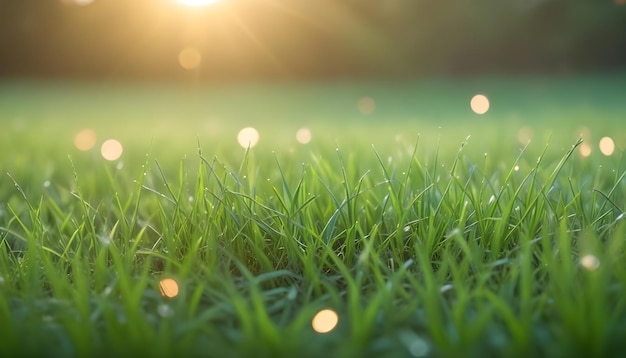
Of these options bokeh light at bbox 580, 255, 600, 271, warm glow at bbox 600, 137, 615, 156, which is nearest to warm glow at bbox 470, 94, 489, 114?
warm glow at bbox 600, 137, 615, 156

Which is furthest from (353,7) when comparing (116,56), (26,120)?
(26,120)

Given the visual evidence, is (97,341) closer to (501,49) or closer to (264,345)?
(264,345)

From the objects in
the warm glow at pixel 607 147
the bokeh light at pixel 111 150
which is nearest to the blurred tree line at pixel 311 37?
the bokeh light at pixel 111 150

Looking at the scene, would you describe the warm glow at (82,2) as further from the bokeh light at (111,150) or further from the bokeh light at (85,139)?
the bokeh light at (111,150)

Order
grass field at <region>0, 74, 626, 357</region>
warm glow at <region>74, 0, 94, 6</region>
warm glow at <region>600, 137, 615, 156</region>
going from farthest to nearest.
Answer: warm glow at <region>74, 0, 94, 6</region>
warm glow at <region>600, 137, 615, 156</region>
grass field at <region>0, 74, 626, 357</region>

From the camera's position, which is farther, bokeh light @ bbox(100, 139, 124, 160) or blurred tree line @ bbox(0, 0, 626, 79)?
blurred tree line @ bbox(0, 0, 626, 79)

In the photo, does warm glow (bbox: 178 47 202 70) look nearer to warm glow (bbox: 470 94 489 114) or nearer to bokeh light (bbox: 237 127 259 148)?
warm glow (bbox: 470 94 489 114)
